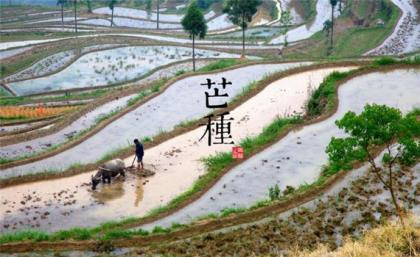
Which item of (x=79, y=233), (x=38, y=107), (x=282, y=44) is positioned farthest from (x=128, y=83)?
(x=79, y=233)

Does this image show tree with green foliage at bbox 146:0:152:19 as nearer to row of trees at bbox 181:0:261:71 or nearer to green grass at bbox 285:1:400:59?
green grass at bbox 285:1:400:59

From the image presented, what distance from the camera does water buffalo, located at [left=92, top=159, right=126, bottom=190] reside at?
18516 mm

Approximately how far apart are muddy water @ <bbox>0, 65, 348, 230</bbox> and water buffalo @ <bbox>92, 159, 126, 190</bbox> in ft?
0.87

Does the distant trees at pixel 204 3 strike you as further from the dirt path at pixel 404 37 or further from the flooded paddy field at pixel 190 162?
the flooded paddy field at pixel 190 162

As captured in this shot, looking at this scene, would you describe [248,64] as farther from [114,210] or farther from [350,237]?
[350,237]

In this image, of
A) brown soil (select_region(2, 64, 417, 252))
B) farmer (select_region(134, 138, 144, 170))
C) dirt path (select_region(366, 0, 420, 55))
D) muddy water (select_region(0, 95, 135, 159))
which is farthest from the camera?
dirt path (select_region(366, 0, 420, 55))

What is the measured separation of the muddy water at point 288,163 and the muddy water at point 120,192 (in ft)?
4.74

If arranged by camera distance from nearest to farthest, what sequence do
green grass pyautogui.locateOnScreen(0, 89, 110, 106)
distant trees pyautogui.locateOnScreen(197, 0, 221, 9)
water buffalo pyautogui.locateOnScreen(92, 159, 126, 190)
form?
water buffalo pyautogui.locateOnScreen(92, 159, 126, 190), green grass pyautogui.locateOnScreen(0, 89, 110, 106), distant trees pyautogui.locateOnScreen(197, 0, 221, 9)

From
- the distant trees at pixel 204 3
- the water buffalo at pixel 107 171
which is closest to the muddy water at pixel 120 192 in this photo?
the water buffalo at pixel 107 171

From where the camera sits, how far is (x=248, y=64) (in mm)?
33375

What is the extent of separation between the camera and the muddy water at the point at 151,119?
21.7 metres

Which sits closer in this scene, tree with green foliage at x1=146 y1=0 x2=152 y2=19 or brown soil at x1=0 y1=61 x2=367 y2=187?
brown soil at x1=0 y1=61 x2=367 y2=187

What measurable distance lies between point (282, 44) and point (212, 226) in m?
46.1

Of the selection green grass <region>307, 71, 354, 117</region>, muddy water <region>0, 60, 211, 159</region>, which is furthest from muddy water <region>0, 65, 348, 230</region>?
muddy water <region>0, 60, 211, 159</region>
